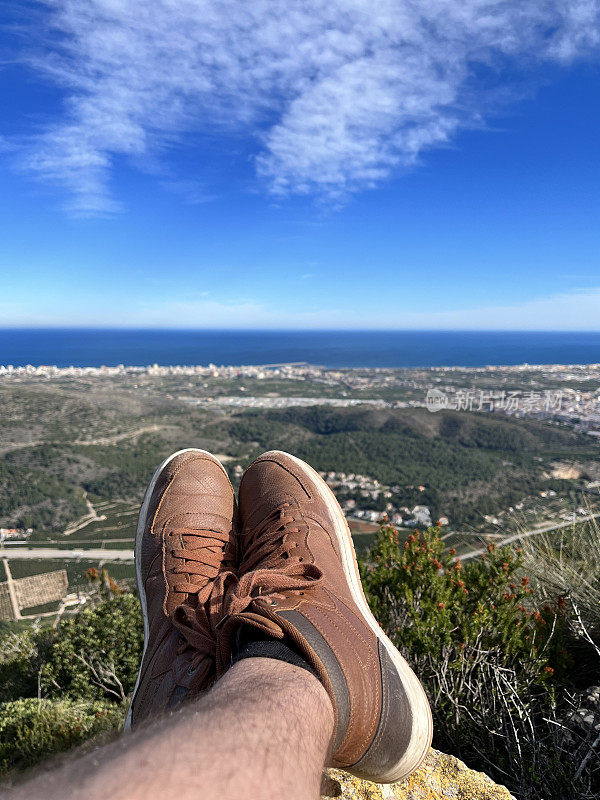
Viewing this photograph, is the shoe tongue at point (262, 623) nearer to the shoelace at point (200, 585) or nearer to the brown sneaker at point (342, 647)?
the brown sneaker at point (342, 647)

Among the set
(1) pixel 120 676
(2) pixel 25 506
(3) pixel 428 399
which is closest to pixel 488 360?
(3) pixel 428 399

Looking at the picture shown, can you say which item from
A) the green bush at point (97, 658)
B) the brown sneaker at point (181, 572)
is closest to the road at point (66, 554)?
the green bush at point (97, 658)

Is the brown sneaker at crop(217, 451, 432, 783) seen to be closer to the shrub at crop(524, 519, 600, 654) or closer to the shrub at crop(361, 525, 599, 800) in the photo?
the shrub at crop(361, 525, 599, 800)

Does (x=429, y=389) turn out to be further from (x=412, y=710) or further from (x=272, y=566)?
(x=412, y=710)

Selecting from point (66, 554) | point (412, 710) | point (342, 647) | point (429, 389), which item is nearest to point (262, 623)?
point (342, 647)

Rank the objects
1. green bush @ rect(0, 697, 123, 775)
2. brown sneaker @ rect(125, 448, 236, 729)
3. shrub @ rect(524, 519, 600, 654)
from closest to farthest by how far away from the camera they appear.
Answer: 1. brown sneaker @ rect(125, 448, 236, 729)
2. green bush @ rect(0, 697, 123, 775)
3. shrub @ rect(524, 519, 600, 654)

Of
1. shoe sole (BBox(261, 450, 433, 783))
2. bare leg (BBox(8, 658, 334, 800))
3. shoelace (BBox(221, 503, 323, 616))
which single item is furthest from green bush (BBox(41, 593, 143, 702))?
bare leg (BBox(8, 658, 334, 800))
